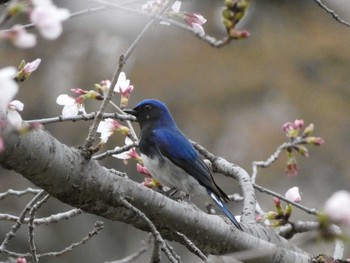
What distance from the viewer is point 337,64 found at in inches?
485

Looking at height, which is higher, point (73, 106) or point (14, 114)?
point (14, 114)

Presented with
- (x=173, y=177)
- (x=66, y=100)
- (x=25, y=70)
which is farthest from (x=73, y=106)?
(x=173, y=177)

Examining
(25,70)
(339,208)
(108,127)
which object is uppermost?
(339,208)

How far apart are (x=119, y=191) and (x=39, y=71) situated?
958cm

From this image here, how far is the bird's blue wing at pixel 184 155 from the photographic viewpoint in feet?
10.4

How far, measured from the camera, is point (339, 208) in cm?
119

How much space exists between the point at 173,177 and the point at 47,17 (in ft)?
6.39

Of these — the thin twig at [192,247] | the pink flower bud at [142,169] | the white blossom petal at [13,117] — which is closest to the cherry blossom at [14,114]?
the white blossom petal at [13,117]

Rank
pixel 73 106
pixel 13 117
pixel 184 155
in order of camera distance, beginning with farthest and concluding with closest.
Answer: pixel 184 155, pixel 73 106, pixel 13 117

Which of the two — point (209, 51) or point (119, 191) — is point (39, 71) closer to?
point (209, 51)

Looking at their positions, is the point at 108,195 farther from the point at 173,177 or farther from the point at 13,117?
the point at 173,177

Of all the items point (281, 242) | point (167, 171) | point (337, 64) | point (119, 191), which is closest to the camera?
point (119, 191)

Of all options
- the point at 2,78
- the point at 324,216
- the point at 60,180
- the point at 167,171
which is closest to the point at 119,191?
the point at 60,180

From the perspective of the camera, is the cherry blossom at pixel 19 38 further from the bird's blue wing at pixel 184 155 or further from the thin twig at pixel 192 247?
the bird's blue wing at pixel 184 155
